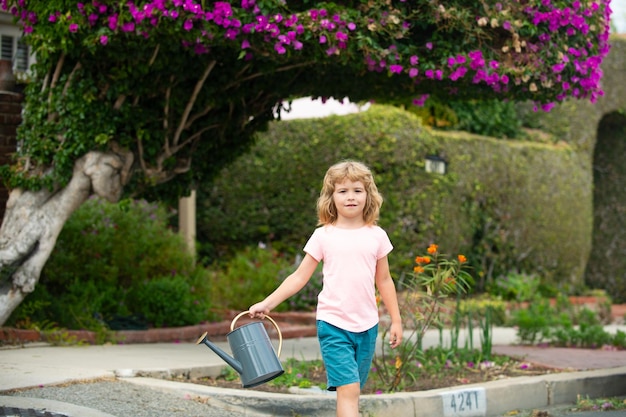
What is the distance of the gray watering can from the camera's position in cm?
429

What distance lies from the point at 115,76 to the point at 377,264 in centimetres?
358

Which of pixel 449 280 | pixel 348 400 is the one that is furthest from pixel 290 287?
pixel 449 280

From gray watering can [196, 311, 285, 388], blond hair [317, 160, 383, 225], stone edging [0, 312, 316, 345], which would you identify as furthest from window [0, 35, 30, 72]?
gray watering can [196, 311, 285, 388]

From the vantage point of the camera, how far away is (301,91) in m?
8.66

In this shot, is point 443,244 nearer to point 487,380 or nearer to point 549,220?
point 549,220

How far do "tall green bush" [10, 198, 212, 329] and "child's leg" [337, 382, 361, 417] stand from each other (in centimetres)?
423

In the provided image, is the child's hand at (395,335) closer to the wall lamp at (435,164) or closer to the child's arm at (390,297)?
the child's arm at (390,297)

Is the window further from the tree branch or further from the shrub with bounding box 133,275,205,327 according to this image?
the tree branch

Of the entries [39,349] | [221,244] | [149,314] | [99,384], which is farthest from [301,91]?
[221,244]

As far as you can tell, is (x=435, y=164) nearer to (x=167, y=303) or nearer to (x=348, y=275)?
(x=167, y=303)

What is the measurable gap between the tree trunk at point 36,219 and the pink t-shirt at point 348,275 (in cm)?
342

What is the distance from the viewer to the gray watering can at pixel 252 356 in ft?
14.1

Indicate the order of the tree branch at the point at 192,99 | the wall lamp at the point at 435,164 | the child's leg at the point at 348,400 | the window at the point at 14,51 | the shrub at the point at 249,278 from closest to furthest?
1. the child's leg at the point at 348,400
2. the tree branch at the point at 192,99
3. the shrub at the point at 249,278
4. the window at the point at 14,51
5. the wall lamp at the point at 435,164

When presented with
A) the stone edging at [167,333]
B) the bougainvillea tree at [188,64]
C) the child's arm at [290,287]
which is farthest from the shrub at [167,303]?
the child's arm at [290,287]
